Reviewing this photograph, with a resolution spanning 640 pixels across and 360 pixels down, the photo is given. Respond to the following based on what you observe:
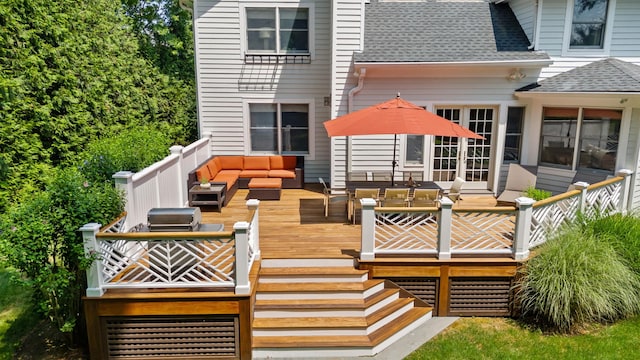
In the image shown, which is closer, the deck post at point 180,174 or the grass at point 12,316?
the grass at point 12,316

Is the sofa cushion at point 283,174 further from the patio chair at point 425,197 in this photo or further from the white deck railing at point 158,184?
the patio chair at point 425,197

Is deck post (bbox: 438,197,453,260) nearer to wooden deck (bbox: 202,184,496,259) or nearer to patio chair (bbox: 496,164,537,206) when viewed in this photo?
wooden deck (bbox: 202,184,496,259)

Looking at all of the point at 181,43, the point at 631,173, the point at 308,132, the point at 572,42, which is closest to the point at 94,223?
the point at 308,132

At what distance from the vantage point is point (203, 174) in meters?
9.23

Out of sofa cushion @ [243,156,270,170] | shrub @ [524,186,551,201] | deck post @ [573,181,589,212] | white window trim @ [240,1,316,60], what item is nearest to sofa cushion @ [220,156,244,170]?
sofa cushion @ [243,156,270,170]

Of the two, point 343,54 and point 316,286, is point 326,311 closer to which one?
point 316,286

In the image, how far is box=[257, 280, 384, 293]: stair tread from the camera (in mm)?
5789

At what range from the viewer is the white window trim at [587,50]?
9398 millimetres

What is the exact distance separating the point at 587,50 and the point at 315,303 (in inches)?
343

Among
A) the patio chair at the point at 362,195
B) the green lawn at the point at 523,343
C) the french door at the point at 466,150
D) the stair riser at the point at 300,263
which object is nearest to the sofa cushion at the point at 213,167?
the patio chair at the point at 362,195

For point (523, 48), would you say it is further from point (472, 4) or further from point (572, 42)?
point (472, 4)

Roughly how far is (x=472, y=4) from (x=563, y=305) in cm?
841

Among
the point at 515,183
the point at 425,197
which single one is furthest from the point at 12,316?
the point at 515,183

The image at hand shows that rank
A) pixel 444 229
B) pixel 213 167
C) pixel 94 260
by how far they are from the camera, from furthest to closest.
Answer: pixel 213 167
pixel 444 229
pixel 94 260
